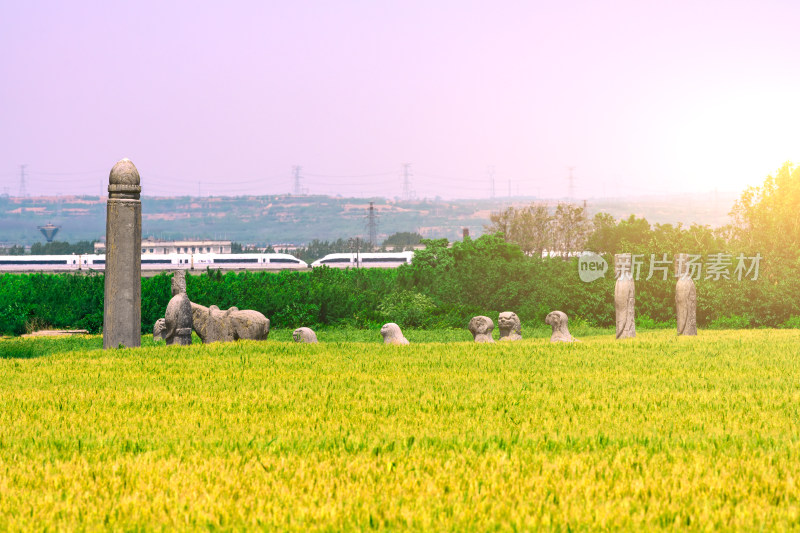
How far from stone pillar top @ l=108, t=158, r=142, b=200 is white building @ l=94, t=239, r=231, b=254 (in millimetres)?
122356

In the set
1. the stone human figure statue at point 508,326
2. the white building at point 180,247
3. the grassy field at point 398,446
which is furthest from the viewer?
the white building at point 180,247

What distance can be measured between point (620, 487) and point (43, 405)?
6469 millimetres

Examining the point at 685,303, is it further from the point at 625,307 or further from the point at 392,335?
the point at 392,335

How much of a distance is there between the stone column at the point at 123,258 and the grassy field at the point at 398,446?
241cm

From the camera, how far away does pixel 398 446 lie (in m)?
7.11

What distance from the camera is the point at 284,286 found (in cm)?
2845

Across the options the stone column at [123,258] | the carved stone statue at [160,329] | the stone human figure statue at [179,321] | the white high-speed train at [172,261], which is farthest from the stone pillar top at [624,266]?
the white high-speed train at [172,261]

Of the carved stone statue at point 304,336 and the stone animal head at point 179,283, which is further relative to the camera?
the carved stone statue at point 304,336

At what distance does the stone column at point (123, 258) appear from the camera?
14.9 metres

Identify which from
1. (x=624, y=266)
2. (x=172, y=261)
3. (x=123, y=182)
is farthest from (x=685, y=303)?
(x=172, y=261)

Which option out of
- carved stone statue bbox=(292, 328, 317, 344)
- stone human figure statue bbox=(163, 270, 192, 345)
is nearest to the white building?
carved stone statue bbox=(292, 328, 317, 344)

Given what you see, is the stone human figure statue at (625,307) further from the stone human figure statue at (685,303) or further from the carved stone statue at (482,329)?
the carved stone statue at (482,329)

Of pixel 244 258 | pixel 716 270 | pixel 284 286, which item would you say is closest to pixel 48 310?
pixel 284 286

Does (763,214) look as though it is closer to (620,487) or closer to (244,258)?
(620,487)
